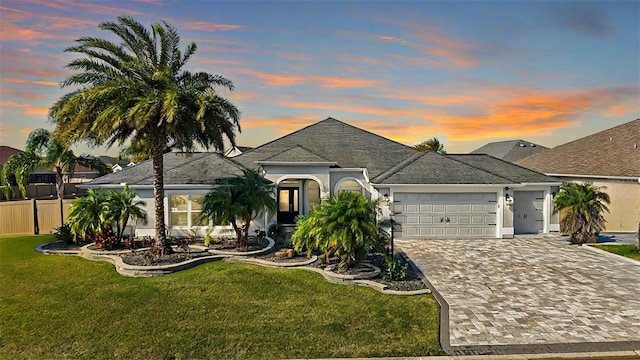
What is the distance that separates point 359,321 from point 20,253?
15235 millimetres

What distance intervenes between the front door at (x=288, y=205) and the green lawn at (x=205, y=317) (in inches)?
421

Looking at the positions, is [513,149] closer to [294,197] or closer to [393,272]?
[294,197]

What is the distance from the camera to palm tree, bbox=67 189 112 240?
14352 millimetres

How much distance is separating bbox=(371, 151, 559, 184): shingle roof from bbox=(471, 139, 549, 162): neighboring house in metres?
17.2

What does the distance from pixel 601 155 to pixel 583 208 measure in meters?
8.51

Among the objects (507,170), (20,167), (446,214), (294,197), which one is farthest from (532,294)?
(20,167)

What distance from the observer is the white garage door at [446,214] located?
17469 millimetres

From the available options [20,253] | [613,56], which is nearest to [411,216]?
[613,56]

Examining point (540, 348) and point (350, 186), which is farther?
point (350, 186)

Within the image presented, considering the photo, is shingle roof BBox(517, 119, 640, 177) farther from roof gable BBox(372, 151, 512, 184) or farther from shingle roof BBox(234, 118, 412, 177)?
shingle roof BBox(234, 118, 412, 177)

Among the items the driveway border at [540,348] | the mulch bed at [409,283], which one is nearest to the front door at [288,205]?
the mulch bed at [409,283]

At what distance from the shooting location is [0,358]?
6.84m

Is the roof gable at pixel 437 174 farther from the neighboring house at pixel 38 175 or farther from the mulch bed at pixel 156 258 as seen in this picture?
the neighboring house at pixel 38 175

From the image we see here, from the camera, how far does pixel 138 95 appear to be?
1296cm
